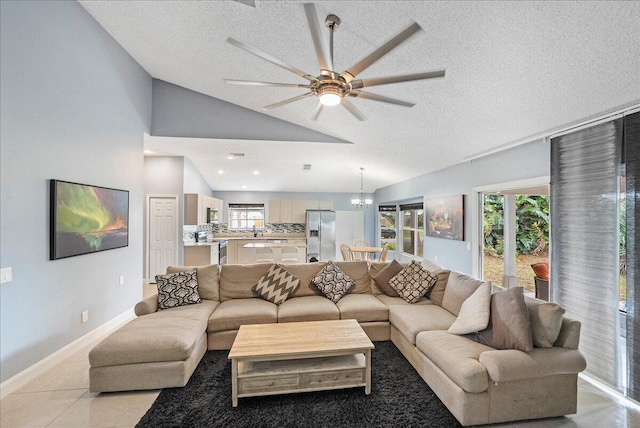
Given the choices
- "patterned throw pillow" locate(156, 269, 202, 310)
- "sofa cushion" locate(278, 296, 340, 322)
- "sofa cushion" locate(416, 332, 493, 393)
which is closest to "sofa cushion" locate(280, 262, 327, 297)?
"sofa cushion" locate(278, 296, 340, 322)

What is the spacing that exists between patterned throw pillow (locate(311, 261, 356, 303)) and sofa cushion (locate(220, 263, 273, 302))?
27.6 inches

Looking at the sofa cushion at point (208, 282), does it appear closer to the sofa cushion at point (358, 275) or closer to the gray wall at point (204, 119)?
the sofa cushion at point (358, 275)

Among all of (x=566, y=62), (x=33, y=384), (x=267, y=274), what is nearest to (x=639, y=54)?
(x=566, y=62)

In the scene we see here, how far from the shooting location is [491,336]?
7.38 ft

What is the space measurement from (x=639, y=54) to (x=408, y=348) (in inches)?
109

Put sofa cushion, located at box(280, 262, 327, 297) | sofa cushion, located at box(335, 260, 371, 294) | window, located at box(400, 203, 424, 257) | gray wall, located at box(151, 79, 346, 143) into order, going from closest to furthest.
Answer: sofa cushion, located at box(280, 262, 327, 297)
sofa cushion, located at box(335, 260, 371, 294)
gray wall, located at box(151, 79, 346, 143)
window, located at box(400, 203, 424, 257)

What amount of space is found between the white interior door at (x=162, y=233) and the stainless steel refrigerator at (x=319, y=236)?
358cm

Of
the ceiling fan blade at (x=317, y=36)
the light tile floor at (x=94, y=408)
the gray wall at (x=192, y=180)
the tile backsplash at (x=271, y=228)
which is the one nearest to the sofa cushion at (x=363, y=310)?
the light tile floor at (x=94, y=408)

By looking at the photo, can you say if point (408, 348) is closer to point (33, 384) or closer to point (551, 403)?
point (551, 403)

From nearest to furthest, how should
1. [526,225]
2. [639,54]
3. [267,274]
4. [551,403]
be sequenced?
[639,54]
[551,403]
[267,274]
[526,225]

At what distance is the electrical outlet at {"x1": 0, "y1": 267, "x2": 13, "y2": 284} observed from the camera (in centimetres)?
221

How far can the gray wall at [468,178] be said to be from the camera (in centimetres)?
322

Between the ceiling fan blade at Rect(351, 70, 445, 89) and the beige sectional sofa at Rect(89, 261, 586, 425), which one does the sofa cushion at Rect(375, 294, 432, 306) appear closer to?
the beige sectional sofa at Rect(89, 261, 586, 425)

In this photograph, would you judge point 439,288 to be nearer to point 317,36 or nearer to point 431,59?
point 431,59
